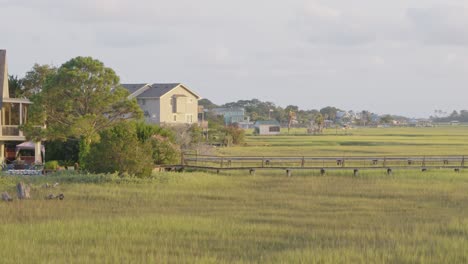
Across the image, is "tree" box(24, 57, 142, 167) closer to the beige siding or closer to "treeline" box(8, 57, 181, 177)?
"treeline" box(8, 57, 181, 177)

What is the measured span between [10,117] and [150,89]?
34.0 m

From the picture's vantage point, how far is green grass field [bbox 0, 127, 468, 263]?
15.8 metres

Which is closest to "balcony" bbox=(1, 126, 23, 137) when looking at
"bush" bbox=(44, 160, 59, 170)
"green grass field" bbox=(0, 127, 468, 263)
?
"bush" bbox=(44, 160, 59, 170)

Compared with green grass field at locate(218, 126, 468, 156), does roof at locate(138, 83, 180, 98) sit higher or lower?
higher

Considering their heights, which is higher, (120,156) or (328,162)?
(120,156)

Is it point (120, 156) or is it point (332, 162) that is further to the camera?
point (332, 162)

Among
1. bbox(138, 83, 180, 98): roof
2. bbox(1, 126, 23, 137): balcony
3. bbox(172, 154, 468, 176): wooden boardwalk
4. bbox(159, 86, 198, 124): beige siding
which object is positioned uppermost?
bbox(138, 83, 180, 98): roof

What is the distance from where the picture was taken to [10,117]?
45.4 meters

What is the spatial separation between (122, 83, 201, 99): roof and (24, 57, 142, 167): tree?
31464 mm

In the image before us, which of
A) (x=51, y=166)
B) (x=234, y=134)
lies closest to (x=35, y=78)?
(x=51, y=166)

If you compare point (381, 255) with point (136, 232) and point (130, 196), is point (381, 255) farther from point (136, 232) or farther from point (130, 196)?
point (130, 196)

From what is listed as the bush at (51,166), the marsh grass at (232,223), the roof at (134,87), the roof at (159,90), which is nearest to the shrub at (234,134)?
the roof at (159,90)

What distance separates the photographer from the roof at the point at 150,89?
3006 inches

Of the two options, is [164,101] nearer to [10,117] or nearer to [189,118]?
[189,118]
